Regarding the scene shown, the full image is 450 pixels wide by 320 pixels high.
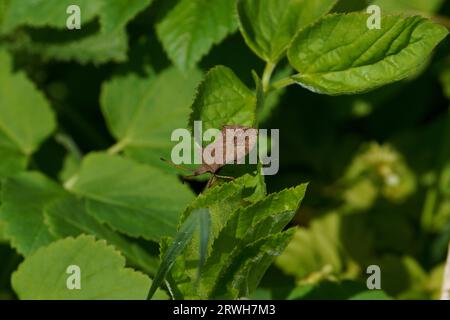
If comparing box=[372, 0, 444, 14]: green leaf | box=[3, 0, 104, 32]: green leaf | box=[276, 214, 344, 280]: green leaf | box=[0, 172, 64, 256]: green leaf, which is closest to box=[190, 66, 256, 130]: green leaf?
box=[0, 172, 64, 256]: green leaf

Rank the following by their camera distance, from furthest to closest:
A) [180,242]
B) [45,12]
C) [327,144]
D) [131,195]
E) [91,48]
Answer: [327,144], [91,48], [45,12], [131,195], [180,242]

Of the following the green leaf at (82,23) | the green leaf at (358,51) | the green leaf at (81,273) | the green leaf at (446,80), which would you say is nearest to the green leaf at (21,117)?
the green leaf at (82,23)

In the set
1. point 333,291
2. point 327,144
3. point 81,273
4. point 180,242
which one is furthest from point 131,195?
point 327,144

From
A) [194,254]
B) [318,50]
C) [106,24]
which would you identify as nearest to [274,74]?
[106,24]

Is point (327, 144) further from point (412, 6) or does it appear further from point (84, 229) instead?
point (84, 229)

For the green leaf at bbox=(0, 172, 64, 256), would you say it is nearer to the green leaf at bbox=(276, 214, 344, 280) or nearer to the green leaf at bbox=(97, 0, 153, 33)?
the green leaf at bbox=(97, 0, 153, 33)

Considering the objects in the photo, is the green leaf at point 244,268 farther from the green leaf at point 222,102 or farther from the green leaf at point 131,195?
the green leaf at point 131,195
